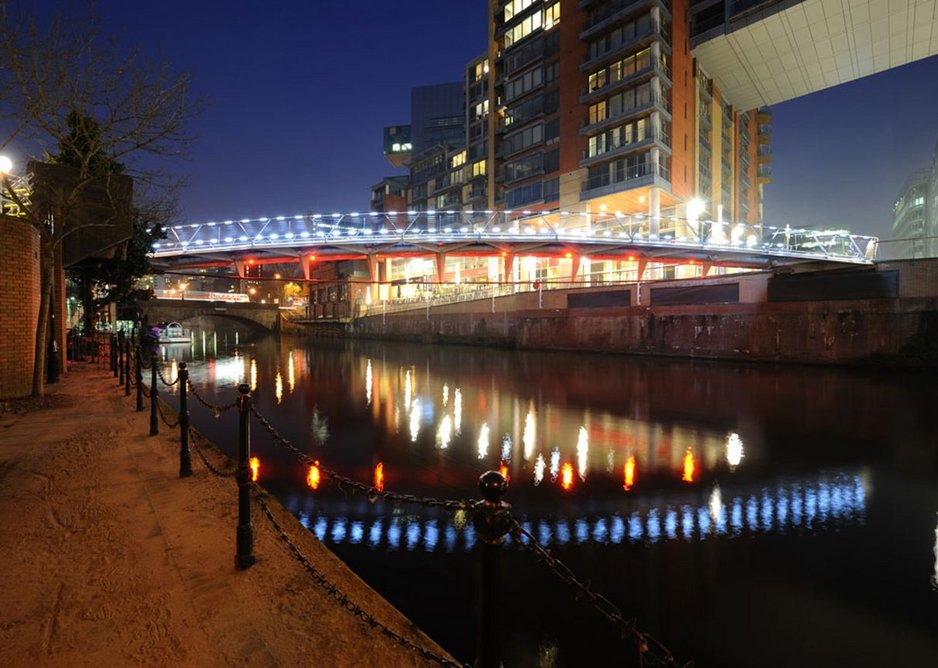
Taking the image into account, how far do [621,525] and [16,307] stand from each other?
487 inches

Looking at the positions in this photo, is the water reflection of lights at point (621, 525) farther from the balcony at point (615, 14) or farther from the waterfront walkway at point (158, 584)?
the balcony at point (615, 14)

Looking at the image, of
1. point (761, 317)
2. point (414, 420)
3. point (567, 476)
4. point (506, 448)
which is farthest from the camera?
point (761, 317)

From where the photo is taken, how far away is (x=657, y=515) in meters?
5.25

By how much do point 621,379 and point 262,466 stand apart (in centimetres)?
1178

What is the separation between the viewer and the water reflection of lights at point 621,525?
15.5 feet

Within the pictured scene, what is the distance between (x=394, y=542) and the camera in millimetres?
4730

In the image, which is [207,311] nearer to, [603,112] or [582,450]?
[603,112]

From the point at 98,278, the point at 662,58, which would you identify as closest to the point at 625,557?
the point at 98,278

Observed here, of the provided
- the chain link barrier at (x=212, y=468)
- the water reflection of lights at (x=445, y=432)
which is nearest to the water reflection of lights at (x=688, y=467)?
the water reflection of lights at (x=445, y=432)

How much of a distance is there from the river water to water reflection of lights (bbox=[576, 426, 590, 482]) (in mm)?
43

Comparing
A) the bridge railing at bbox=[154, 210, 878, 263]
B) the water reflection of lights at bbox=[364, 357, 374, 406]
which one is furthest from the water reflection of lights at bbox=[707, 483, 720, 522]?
the bridge railing at bbox=[154, 210, 878, 263]

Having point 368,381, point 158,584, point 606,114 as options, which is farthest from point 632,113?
point 158,584

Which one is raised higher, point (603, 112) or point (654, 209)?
point (603, 112)

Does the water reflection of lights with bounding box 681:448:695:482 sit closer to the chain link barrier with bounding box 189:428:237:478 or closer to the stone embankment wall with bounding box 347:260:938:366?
the chain link barrier with bounding box 189:428:237:478
